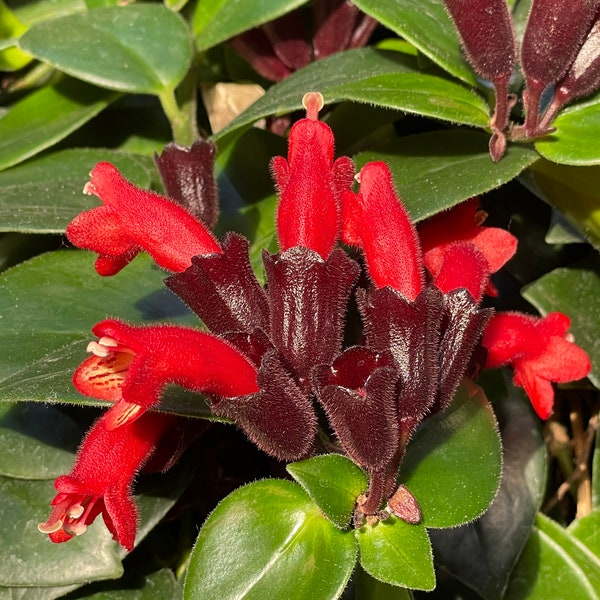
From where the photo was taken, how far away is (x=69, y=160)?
117cm

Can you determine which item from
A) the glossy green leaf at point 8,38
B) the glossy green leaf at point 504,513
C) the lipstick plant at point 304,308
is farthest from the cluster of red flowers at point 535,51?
the glossy green leaf at point 8,38

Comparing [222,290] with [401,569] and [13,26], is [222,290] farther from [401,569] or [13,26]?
[13,26]

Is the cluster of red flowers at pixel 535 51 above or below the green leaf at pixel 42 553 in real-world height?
above

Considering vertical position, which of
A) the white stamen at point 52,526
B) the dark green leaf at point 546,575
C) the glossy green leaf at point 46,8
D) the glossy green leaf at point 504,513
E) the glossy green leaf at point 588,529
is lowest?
the glossy green leaf at point 588,529

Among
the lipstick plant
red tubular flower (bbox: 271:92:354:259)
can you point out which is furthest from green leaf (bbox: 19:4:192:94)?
red tubular flower (bbox: 271:92:354:259)

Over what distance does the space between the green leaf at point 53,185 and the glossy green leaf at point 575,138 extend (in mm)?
497

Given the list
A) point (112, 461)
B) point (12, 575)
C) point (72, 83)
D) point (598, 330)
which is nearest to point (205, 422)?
point (112, 461)

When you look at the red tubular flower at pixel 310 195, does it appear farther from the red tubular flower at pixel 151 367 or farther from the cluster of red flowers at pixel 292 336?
the red tubular flower at pixel 151 367

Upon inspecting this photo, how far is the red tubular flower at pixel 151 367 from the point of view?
2.14ft

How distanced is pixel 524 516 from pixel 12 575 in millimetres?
587

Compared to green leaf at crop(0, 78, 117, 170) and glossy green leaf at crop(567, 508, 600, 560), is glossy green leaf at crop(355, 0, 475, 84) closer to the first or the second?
green leaf at crop(0, 78, 117, 170)

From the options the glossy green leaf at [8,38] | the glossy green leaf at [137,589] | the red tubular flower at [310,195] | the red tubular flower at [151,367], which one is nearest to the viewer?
the red tubular flower at [151,367]

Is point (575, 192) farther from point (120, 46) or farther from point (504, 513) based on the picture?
point (120, 46)

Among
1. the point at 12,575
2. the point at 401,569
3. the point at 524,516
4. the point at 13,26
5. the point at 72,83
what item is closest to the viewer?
the point at 401,569
